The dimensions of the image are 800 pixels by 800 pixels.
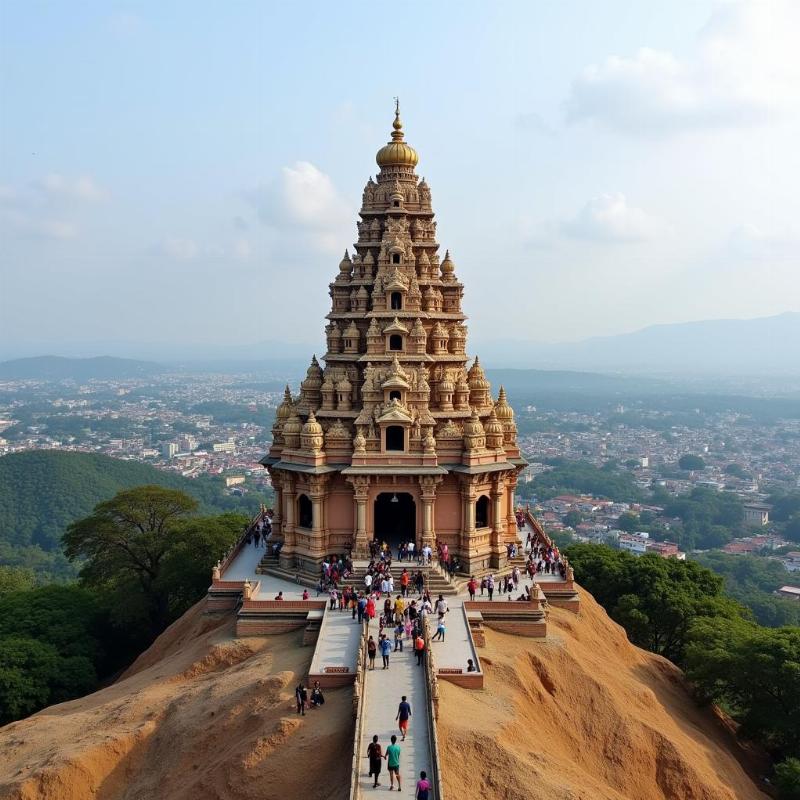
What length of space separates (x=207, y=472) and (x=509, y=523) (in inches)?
4743

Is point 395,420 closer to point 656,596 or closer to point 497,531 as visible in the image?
point 497,531

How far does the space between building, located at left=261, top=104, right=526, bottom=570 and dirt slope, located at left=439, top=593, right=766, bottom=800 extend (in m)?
5.74

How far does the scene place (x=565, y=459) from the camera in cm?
17525

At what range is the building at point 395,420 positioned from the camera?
29.6 meters

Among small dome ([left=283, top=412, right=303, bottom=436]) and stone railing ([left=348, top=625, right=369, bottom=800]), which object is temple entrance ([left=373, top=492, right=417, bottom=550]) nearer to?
small dome ([left=283, top=412, right=303, bottom=436])

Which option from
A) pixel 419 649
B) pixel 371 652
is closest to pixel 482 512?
pixel 419 649

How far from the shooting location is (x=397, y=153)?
111ft

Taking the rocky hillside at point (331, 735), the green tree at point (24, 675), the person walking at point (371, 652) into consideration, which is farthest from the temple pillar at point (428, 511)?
the green tree at point (24, 675)

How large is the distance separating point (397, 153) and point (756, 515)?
102m

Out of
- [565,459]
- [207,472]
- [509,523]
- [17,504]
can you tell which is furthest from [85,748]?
[565,459]

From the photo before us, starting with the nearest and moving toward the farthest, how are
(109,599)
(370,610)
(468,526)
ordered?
(370,610)
(468,526)
(109,599)

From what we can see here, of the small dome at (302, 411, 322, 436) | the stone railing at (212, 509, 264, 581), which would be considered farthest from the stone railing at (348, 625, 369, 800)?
the small dome at (302, 411, 322, 436)

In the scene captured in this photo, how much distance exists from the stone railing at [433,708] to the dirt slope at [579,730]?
43cm

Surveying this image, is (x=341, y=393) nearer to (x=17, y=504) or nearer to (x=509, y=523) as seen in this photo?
(x=509, y=523)
